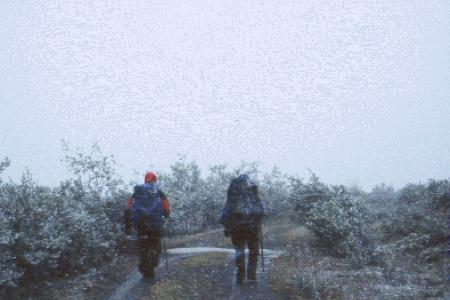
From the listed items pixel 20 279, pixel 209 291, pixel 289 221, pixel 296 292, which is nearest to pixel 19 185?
pixel 20 279

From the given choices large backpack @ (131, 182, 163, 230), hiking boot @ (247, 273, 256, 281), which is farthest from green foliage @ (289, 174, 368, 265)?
large backpack @ (131, 182, 163, 230)

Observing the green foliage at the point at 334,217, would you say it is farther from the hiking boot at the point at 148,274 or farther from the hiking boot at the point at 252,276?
the hiking boot at the point at 148,274

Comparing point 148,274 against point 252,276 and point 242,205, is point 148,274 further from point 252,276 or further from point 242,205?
point 242,205

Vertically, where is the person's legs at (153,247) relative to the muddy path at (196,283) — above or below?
above

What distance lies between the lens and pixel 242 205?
27.7ft

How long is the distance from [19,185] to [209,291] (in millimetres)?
4762

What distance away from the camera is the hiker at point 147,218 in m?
9.14

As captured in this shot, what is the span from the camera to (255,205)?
337 inches

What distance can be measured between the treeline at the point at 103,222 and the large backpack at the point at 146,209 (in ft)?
4.98

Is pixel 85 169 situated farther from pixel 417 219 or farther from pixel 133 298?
pixel 417 219

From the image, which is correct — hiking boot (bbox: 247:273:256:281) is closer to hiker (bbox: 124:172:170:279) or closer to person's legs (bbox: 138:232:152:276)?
hiker (bbox: 124:172:170:279)

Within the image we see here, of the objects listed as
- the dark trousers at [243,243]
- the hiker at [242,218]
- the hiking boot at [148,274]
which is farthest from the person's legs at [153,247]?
the dark trousers at [243,243]

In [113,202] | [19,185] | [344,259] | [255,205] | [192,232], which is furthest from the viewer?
[192,232]

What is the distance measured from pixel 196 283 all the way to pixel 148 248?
123 cm
